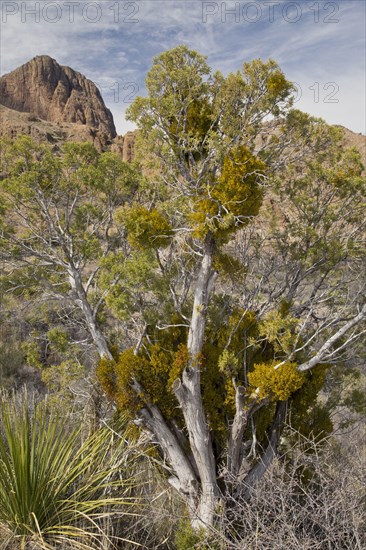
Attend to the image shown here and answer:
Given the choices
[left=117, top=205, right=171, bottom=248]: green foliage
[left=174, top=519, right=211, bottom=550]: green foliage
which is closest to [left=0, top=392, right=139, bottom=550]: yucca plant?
[left=174, top=519, right=211, bottom=550]: green foliage

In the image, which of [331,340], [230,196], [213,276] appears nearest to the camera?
[331,340]

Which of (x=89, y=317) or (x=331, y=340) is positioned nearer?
(x=331, y=340)

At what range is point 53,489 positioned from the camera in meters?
4.82

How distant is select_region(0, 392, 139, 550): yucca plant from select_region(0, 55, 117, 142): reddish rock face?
78146 millimetres

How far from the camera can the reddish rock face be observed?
78938 millimetres

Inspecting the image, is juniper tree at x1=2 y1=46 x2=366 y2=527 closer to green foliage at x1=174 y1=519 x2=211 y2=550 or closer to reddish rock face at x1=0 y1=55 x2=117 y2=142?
green foliage at x1=174 y1=519 x2=211 y2=550

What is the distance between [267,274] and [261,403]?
2331 millimetres

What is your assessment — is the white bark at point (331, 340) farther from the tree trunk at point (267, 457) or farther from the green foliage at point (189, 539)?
the green foliage at point (189, 539)

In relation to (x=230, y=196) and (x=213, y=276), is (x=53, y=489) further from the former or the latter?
(x=230, y=196)

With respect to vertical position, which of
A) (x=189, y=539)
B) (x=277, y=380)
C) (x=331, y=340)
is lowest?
(x=189, y=539)

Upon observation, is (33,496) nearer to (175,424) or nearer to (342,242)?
(175,424)

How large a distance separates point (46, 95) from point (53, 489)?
85827 mm

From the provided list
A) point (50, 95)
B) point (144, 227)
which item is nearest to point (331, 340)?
point (144, 227)

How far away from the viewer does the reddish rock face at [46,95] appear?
259 feet
